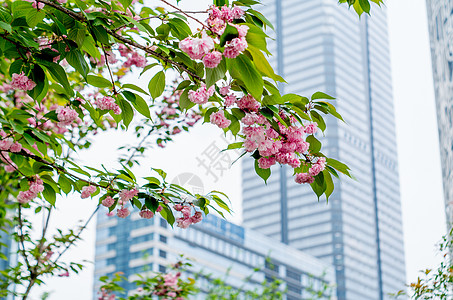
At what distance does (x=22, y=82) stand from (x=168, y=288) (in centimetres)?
414

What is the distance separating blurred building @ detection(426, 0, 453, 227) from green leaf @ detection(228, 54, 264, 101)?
13.5 m

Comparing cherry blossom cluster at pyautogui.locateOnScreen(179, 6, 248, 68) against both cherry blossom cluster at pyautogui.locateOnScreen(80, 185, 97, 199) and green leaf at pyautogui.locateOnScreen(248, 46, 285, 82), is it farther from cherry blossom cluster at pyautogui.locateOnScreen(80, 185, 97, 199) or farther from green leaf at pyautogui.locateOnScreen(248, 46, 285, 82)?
cherry blossom cluster at pyautogui.locateOnScreen(80, 185, 97, 199)

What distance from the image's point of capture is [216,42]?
2045 millimetres

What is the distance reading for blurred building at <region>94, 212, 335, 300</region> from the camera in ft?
204

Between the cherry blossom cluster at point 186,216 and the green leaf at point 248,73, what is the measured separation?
0.98 metres

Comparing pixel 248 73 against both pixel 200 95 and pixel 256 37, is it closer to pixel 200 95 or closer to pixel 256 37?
pixel 256 37

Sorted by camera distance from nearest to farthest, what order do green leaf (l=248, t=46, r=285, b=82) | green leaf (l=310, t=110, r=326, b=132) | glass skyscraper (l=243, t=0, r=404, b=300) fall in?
green leaf (l=248, t=46, r=285, b=82) → green leaf (l=310, t=110, r=326, b=132) → glass skyscraper (l=243, t=0, r=404, b=300)

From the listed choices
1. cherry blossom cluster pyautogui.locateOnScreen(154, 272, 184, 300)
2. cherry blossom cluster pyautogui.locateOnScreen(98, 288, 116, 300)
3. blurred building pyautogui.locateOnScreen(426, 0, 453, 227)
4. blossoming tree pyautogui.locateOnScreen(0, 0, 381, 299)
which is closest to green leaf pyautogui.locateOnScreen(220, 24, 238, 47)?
blossoming tree pyautogui.locateOnScreen(0, 0, 381, 299)

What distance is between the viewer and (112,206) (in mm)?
2930

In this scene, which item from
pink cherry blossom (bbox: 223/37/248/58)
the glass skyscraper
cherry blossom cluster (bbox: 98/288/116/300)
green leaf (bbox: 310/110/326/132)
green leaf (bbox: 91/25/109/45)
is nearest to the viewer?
pink cherry blossom (bbox: 223/37/248/58)

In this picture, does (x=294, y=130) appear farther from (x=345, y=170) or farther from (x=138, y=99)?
(x=138, y=99)

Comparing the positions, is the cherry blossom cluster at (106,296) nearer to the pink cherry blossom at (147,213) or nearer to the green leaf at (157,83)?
the pink cherry blossom at (147,213)

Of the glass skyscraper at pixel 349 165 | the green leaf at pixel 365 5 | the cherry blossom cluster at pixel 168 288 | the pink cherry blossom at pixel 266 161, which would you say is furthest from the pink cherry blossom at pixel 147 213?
the glass skyscraper at pixel 349 165

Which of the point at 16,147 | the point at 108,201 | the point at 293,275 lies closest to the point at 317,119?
the point at 108,201
